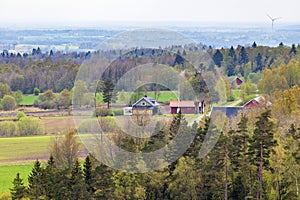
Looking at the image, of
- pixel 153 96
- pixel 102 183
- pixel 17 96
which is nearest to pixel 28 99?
pixel 17 96

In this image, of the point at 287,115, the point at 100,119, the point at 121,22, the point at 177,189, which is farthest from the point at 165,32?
the point at 121,22

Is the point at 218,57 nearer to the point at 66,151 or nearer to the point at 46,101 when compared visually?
the point at 46,101

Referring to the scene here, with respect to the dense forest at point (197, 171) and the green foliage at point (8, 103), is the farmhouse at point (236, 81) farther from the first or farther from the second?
the dense forest at point (197, 171)

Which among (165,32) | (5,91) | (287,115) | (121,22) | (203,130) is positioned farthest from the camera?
(121,22)

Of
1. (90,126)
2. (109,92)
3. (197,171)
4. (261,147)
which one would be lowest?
(90,126)

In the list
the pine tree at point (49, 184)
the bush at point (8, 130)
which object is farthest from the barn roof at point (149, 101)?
the pine tree at point (49, 184)

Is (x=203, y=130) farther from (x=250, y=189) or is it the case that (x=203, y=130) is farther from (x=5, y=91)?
(x=5, y=91)

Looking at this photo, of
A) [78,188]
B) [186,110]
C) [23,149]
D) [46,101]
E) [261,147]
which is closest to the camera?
[78,188]
